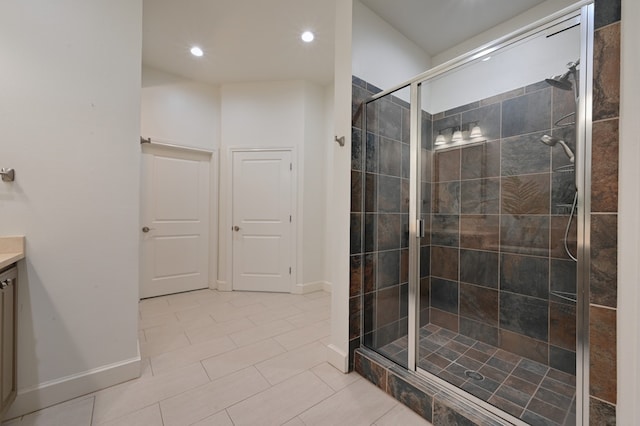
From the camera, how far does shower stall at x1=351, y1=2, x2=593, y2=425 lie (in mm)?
1646

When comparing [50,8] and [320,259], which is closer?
[50,8]

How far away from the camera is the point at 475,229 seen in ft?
7.54

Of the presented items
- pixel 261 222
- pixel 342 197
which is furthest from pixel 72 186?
pixel 261 222

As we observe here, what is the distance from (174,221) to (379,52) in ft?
10.2

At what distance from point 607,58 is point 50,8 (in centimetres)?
266

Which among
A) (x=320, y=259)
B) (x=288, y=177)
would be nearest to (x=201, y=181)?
(x=288, y=177)

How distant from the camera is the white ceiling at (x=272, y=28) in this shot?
6.65ft

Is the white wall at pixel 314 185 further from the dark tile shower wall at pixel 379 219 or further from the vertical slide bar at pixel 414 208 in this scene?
the vertical slide bar at pixel 414 208

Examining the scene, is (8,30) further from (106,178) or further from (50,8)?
(106,178)

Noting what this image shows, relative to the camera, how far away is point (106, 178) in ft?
5.32

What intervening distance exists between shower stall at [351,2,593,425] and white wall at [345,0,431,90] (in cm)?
16

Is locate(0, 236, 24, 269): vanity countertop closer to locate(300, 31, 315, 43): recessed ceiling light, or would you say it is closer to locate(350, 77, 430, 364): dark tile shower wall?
locate(350, 77, 430, 364): dark tile shower wall

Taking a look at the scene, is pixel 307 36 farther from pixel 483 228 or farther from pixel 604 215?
pixel 604 215

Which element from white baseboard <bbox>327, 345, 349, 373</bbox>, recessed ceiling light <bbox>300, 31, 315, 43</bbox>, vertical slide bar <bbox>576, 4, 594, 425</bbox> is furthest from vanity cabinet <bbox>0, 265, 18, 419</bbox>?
recessed ceiling light <bbox>300, 31, 315, 43</bbox>
